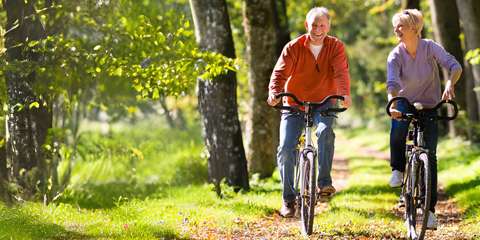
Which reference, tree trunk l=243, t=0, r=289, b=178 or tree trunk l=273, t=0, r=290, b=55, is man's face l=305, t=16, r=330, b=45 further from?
tree trunk l=273, t=0, r=290, b=55

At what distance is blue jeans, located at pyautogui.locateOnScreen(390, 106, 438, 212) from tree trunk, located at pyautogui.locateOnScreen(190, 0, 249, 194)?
3.83 meters

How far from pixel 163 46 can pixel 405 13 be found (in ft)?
12.7

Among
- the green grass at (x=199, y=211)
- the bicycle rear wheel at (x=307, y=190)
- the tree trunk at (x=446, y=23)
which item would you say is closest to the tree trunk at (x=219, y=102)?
the green grass at (x=199, y=211)

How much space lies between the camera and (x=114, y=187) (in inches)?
597

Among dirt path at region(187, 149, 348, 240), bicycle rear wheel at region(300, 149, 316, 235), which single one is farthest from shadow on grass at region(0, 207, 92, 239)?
bicycle rear wheel at region(300, 149, 316, 235)

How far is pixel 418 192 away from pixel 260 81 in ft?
21.0

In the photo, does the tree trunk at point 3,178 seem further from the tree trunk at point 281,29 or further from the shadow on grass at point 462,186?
the tree trunk at point 281,29

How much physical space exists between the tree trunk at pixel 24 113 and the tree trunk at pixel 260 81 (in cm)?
405

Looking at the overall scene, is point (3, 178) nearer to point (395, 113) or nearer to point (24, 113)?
point (24, 113)

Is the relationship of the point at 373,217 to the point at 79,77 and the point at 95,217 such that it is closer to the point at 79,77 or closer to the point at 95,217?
the point at 95,217

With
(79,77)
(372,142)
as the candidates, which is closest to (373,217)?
(79,77)

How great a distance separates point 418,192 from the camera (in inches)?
273

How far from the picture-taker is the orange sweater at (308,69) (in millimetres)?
7512

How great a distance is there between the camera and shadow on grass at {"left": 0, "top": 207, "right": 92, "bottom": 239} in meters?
6.90
